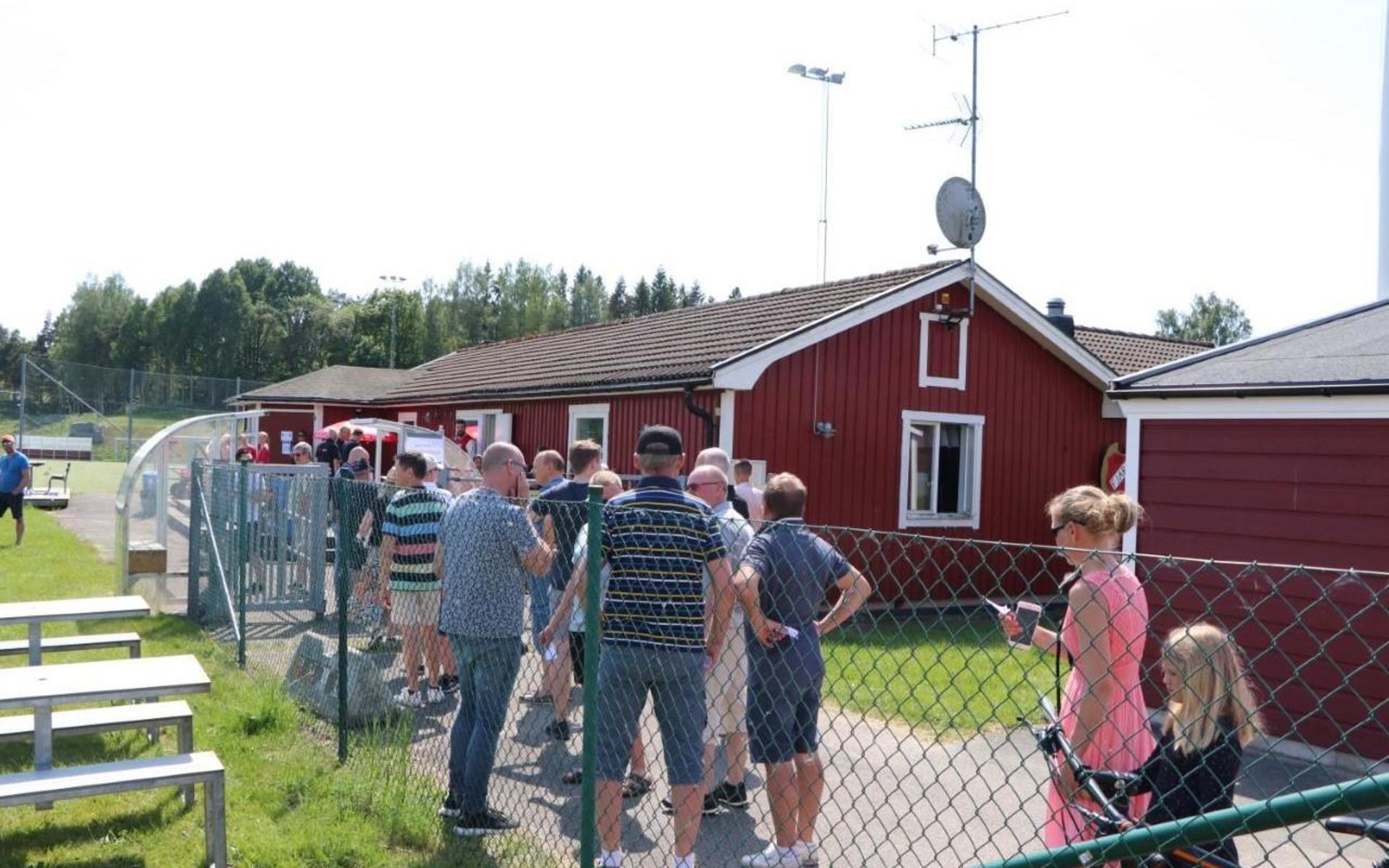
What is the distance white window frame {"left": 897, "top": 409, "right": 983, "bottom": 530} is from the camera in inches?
561

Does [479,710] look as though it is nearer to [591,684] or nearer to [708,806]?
[708,806]

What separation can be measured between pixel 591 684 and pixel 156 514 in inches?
353

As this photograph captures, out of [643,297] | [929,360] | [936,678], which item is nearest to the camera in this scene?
[936,678]

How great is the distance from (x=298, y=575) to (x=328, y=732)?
402cm

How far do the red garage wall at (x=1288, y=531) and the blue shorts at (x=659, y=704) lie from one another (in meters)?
3.78

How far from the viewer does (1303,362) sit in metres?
7.62

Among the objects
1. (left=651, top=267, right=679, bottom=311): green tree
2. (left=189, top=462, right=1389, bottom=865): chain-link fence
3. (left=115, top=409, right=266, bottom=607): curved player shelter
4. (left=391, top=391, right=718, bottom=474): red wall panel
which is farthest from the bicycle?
(left=651, top=267, right=679, bottom=311): green tree

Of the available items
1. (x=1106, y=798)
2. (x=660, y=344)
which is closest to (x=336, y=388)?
(x=660, y=344)

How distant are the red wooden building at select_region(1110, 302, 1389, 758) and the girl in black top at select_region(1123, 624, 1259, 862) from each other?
370cm

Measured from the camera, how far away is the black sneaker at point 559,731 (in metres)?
6.46

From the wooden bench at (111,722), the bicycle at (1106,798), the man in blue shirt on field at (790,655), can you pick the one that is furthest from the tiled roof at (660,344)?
the bicycle at (1106,798)

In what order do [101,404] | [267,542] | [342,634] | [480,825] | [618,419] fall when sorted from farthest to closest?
1. [101,404]
2. [618,419]
3. [267,542]
4. [342,634]
5. [480,825]

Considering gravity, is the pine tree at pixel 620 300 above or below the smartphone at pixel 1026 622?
above

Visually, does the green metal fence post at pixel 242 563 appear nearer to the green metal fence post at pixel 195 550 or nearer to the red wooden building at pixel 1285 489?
the green metal fence post at pixel 195 550
